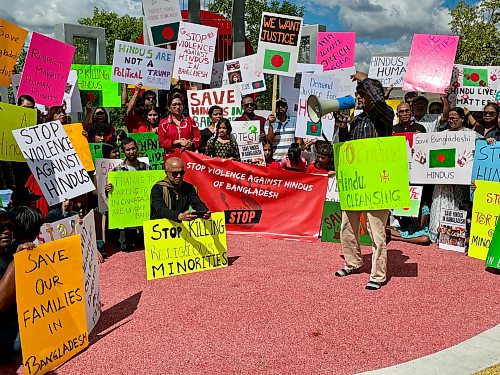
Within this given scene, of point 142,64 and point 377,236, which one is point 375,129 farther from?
point 142,64

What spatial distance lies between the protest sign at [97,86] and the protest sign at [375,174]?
6.34 meters

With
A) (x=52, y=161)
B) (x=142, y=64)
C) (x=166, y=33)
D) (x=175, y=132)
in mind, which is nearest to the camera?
(x=52, y=161)

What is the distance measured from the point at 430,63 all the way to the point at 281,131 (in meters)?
2.76

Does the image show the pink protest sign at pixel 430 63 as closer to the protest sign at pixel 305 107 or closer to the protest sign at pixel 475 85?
the protest sign at pixel 475 85

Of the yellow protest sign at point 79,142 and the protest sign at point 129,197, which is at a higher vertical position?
the yellow protest sign at point 79,142

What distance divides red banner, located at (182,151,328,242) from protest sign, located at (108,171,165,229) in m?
1.27

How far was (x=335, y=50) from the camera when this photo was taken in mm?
10422

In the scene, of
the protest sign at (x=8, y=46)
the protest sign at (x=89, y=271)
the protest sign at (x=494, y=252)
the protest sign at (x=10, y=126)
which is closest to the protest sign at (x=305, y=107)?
the protest sign at (x=494, y=252)

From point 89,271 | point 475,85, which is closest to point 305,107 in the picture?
point 475,85

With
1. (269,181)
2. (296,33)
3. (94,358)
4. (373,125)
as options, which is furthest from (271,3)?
(94,358)

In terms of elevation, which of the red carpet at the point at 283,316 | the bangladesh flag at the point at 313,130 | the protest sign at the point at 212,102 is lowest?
the red carpet at the point at 283,316

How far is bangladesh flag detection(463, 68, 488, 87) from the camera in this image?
9039 mm

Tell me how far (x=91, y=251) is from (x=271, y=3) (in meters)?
34.3

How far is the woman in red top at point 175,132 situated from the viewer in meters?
8.28
